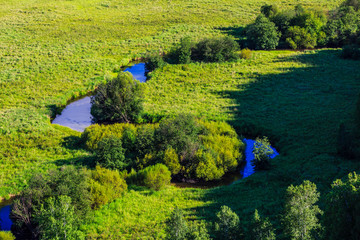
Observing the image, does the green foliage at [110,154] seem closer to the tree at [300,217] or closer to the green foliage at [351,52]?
the tree at [300,217]

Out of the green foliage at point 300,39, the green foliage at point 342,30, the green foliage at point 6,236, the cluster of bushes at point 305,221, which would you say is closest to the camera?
the cluster of bushes at point 305,221

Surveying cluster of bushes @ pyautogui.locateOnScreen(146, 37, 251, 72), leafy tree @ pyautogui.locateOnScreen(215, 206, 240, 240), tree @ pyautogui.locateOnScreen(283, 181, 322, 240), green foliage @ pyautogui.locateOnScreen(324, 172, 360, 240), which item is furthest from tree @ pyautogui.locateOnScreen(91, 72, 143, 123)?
green foliage @ pyautogui.locateOnScreen(324, 172, 360, 240)

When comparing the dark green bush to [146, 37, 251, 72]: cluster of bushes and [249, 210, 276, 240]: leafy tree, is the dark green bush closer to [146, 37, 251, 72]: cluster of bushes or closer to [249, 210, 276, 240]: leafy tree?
[249, 210, 276, 240]: leafy tree

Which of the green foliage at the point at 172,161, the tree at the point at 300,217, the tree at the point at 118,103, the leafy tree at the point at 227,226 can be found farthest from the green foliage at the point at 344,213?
the tree at the point at 118,103

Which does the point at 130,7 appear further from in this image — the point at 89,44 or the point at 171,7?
the point at 89,44

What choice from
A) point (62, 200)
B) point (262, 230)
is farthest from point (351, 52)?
point (62, 200)

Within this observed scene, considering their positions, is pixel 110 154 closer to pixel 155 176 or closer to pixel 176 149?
pixel 155 176

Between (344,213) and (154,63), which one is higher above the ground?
(344,213)
